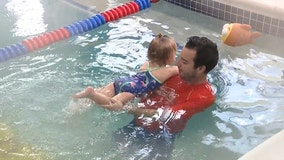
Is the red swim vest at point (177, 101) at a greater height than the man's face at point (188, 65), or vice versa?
the man's face at point (188, 65)

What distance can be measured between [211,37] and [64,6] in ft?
5.41

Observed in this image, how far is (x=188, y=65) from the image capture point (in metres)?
2.85

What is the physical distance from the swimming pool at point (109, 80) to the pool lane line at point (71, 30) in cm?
5

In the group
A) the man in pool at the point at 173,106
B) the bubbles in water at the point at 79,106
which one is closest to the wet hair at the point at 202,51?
the man in pool at the point at 173,106

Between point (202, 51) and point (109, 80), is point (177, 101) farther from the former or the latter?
point (109, 80)

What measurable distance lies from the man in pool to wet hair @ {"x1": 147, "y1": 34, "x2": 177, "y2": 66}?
11 cm

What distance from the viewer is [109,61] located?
3.84m

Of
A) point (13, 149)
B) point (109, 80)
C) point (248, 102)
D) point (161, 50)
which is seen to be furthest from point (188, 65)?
point (13, 149)

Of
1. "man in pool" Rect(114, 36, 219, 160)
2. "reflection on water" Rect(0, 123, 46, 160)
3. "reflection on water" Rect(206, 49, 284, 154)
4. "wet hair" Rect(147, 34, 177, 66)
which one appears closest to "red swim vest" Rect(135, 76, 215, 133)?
"man in pool" Rect(114, 36, 219, 160)

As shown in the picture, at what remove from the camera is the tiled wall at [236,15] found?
417 centimetres

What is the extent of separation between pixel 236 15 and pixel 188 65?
1.74 meters

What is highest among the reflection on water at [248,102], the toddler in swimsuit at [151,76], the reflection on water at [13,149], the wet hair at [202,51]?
the wet hair at [202,51]

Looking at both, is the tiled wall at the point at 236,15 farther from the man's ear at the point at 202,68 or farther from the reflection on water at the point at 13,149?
the reflection on water at the point at 13,149

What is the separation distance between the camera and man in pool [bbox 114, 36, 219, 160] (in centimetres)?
284
